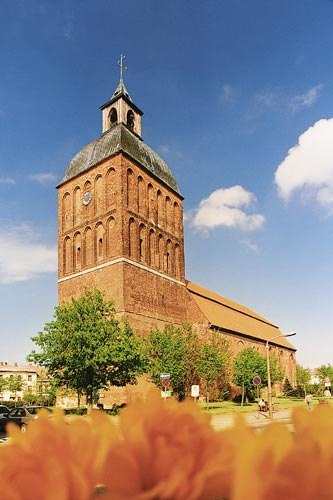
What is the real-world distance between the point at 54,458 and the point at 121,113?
47344 mm

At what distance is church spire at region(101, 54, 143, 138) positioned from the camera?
Result: 151 feet

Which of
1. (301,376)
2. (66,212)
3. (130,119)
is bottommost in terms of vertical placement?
(301,376)

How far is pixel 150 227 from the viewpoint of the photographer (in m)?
40.9

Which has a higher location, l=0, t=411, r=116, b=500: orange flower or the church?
the church

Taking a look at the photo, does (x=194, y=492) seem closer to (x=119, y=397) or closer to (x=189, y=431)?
(x=189, y=431)

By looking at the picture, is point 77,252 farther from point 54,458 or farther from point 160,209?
point 54,458

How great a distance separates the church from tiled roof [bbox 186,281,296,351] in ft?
1.55

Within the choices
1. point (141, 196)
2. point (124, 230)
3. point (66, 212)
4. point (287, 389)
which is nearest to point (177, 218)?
point (141, 196)

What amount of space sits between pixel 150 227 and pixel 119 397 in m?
15.3

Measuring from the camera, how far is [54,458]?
0.62 m

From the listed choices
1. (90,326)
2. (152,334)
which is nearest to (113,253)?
(152,334)

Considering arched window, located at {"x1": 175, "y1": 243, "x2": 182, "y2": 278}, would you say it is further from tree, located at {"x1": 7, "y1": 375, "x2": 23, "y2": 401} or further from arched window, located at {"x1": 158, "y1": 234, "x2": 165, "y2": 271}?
tree, located at {"x1": 7, "y1": 375, "x2": 23, "y2": 401}

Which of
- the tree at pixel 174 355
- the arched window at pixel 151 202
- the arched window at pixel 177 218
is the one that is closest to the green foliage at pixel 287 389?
the tree at pixel 174 355

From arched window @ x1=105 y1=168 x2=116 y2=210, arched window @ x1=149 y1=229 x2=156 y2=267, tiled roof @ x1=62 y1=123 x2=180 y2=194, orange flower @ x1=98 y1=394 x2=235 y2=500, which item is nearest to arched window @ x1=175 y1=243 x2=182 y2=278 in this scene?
arched window @ x1=149 y1=229 x2=156 y2=267
